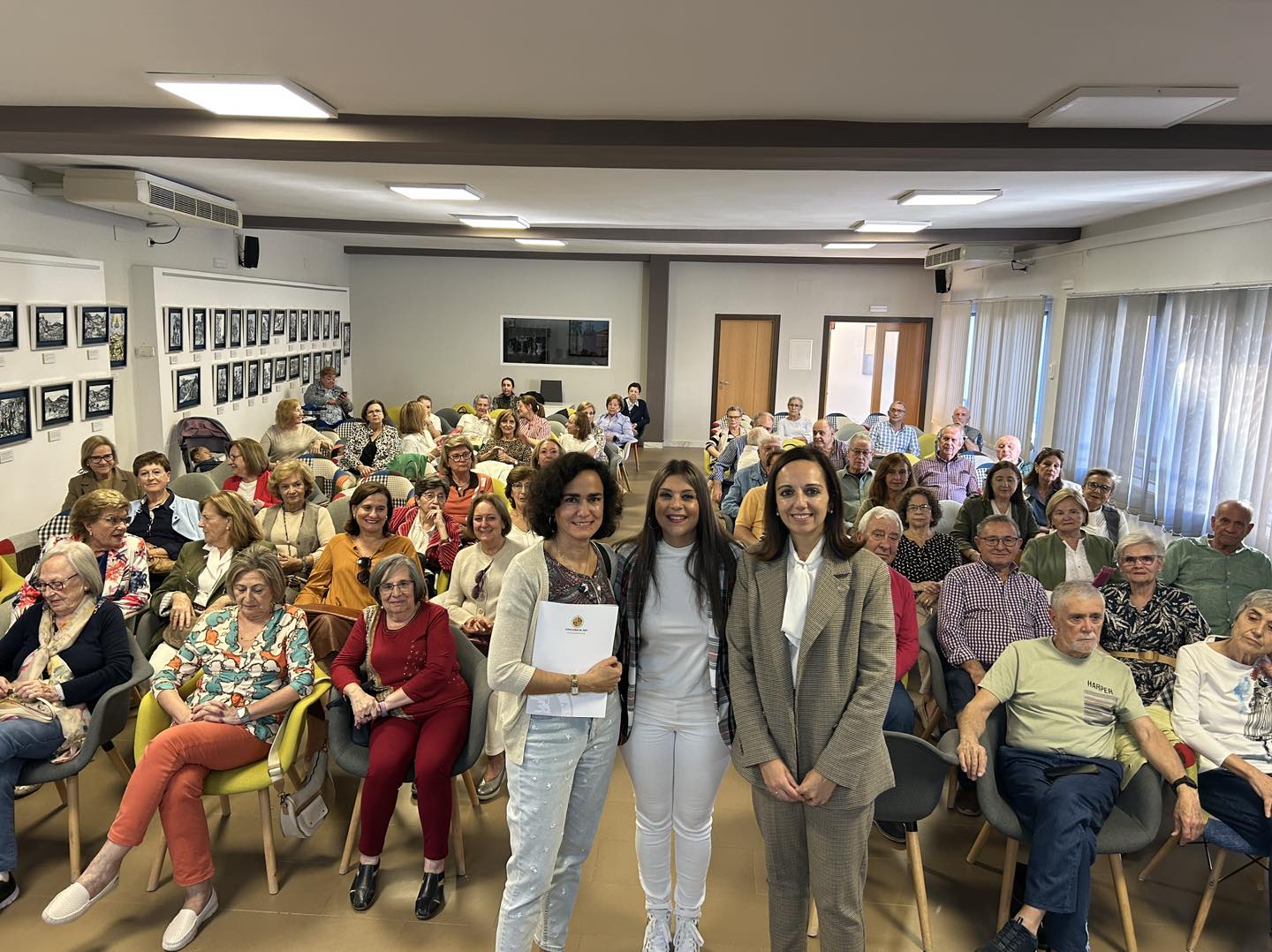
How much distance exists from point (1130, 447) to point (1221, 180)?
252 cm

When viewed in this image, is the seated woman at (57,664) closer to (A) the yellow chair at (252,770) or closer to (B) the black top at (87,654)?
(B) the black top at (87,654)

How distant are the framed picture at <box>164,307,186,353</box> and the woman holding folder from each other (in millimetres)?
7895

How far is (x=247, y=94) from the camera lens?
4070 mm

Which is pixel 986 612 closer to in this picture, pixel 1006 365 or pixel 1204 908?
pixel 1204 908

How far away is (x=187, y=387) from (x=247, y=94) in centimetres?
636

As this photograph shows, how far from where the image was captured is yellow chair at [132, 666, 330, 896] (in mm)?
3303

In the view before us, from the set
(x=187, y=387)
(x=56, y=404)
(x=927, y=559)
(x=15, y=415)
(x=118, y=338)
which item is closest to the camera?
(x=927, y=559)

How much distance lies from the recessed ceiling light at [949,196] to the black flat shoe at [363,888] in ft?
19.0

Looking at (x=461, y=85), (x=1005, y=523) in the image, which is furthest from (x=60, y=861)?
(x=1005, y=523)

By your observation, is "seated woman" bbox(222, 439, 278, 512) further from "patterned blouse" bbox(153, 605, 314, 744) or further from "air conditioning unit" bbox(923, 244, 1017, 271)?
"air conditioning unit" bbox(923, 244, 1017, 271)

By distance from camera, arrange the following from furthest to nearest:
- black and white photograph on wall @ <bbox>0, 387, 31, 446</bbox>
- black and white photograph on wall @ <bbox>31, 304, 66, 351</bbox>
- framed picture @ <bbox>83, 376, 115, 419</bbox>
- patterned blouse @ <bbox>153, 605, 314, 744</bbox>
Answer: framed picture @ <bbox>83, 376, 115, 419</bbox>
black and white photograph on wall @ <bbox>31, 304, 66, 351</bbox>
black and white photograph on wall @ <bbox>0, 387, 31, 446</bbox>
patterned blouse @ <bbox>153, 605, 314, 744</bbox>

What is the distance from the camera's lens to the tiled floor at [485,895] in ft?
10.2

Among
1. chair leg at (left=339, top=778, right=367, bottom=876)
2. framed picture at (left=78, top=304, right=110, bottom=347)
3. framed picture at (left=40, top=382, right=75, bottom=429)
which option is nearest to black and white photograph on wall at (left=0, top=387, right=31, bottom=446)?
framed picture at (left=40, top=382, right=75, bottom=429)

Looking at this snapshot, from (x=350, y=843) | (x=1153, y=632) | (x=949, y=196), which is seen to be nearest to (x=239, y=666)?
(x=350, y=843)
